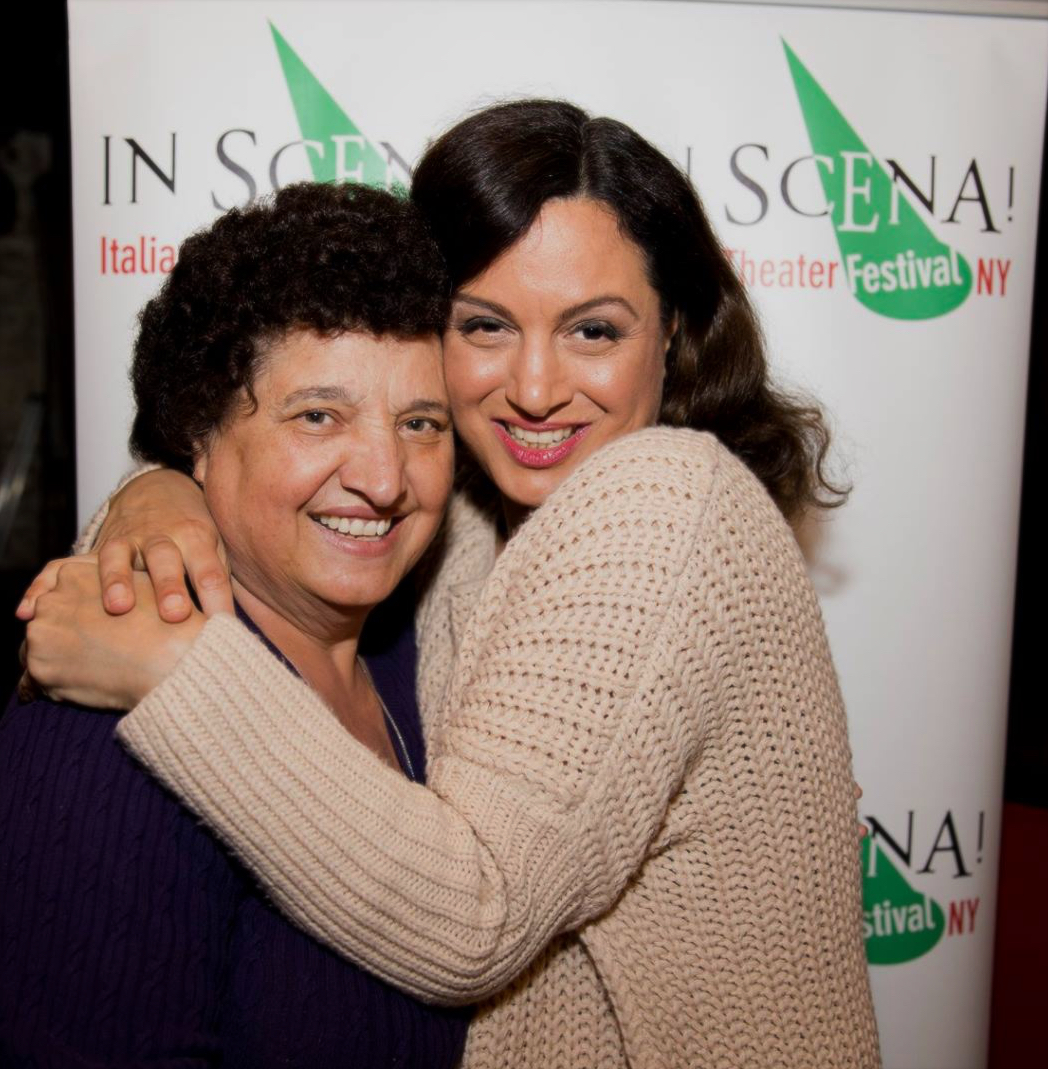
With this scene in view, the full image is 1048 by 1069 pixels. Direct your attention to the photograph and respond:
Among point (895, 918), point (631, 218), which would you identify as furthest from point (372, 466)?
point (895, 918)

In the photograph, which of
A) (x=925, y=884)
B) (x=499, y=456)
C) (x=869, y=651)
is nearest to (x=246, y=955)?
(x=499, y=456)

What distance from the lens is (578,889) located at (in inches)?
48.6

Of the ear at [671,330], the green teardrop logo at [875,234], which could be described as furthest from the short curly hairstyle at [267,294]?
the green teardrop logo at [875,234]

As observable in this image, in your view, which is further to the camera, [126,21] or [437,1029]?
[126,21]

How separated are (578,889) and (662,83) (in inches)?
65.9

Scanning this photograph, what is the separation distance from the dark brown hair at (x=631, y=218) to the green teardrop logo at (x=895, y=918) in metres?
1.12

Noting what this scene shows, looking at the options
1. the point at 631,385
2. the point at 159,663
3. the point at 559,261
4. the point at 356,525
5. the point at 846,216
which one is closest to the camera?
the point at 159,663

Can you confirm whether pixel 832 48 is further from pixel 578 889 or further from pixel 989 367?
pixel 578 889

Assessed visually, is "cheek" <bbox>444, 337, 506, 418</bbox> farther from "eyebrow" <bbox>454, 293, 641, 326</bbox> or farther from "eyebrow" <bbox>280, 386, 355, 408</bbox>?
"eyebrow" <bbox>280, 386, 355, 408</bbox>

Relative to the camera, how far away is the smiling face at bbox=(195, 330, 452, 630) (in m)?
1.39

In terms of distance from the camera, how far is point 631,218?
5.51 ft

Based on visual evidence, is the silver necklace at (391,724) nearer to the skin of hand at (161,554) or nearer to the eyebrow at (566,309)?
the skin of hand at (161,554)

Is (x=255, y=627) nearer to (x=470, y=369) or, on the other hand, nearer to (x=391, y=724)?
(x=391, y=724)

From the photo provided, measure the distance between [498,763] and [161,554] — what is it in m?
0.48
